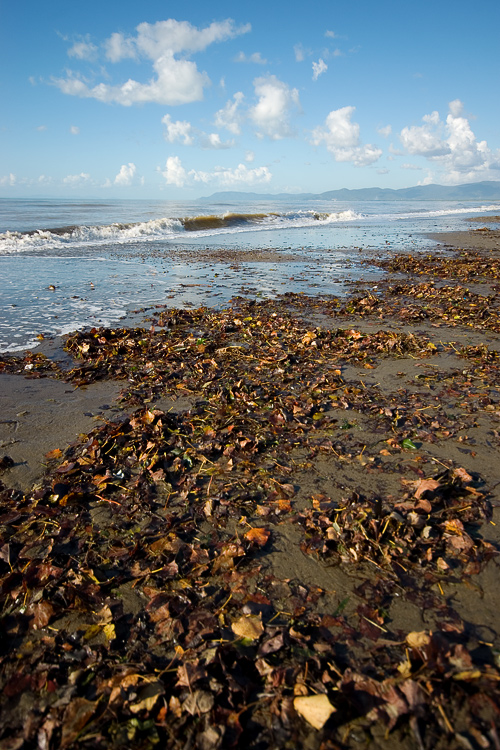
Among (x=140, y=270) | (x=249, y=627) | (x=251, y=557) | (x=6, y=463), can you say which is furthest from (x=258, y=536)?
(x=140, y=270)

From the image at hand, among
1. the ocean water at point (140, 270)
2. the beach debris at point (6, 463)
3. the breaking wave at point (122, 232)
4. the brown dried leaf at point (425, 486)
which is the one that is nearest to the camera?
the brown dried leaf at point (425, 486)

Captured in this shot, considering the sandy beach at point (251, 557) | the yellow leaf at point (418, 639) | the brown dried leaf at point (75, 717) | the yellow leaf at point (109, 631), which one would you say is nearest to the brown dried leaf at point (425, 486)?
the sandy beach at point (251, 557)

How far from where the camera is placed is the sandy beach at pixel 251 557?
5.89 ft

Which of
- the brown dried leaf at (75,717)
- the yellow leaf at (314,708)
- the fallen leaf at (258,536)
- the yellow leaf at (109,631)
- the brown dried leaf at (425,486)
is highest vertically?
the brown dried leaf at (425,486)

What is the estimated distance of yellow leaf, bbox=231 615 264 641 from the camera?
2.15 meters

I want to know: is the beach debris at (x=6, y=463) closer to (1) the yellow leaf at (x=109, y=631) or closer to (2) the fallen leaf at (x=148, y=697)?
(1) the yellow leaf at (x=109, y=631)

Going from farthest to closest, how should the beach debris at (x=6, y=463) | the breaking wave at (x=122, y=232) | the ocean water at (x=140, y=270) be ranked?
1. the breaking wave at (x=122, y=232)
2. the ocean water at (x=140, y=270)
3. the beach debris at (x=6, y=463)

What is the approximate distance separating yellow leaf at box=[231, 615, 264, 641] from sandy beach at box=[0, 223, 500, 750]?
0.01 metres

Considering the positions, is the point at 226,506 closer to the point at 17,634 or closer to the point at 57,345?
the point at 17,634

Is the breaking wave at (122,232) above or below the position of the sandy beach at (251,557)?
above

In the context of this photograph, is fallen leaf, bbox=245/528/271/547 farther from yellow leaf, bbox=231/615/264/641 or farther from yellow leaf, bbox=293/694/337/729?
yellow leaf, bbox=293/694/337/729

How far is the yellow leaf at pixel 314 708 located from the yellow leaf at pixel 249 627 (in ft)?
1.25

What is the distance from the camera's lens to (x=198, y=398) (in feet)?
16.4

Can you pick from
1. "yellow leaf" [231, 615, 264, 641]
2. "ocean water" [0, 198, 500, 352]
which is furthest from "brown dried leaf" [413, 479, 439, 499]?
"ocean water" [0, 198, 500, 352]
